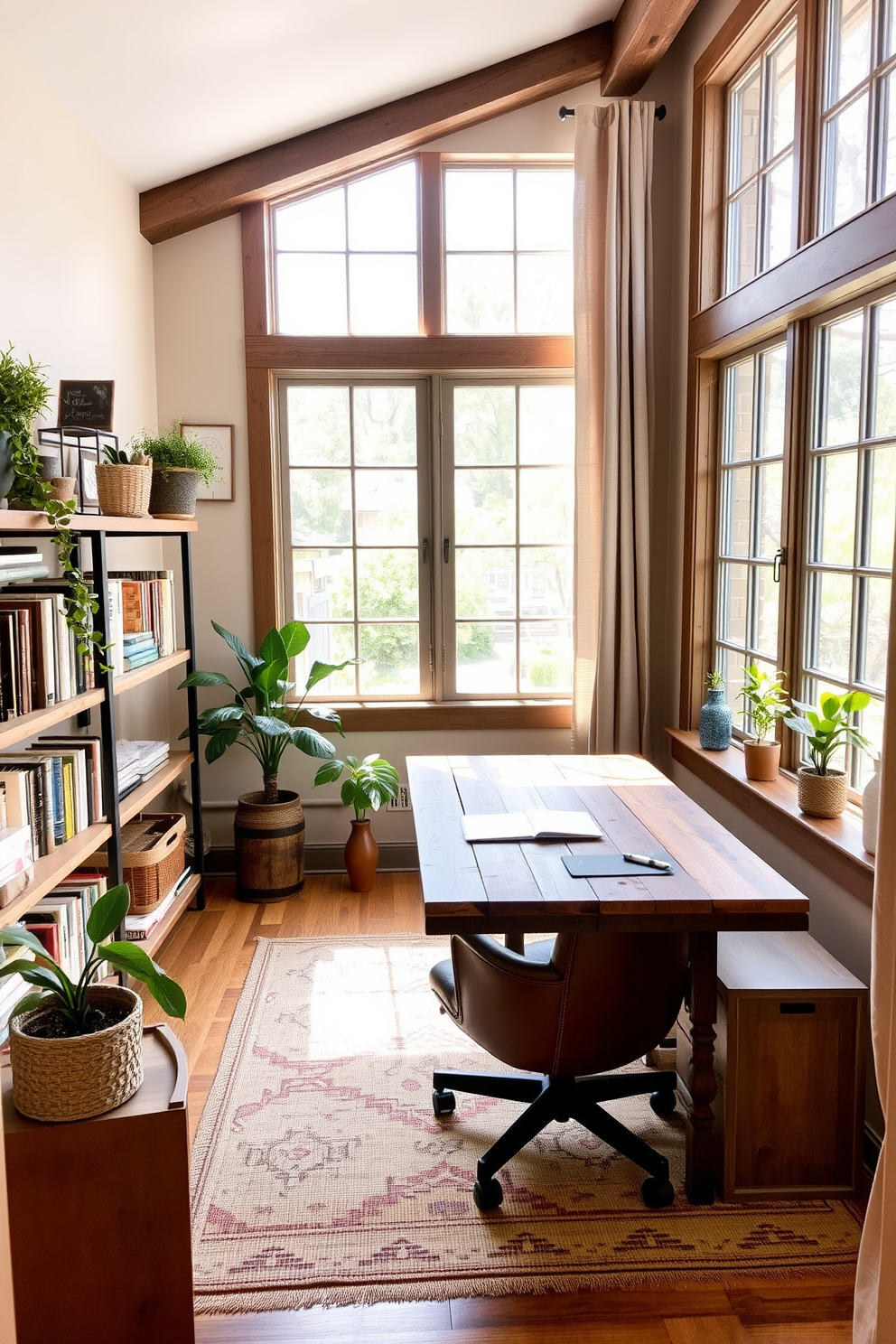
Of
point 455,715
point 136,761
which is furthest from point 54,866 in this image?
point 455,715

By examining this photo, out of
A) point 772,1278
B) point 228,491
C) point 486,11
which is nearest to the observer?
point 772,1278

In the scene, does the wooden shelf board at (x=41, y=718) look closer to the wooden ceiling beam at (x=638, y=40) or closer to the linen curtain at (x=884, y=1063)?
the linen curtain at (x=884, y=1063)

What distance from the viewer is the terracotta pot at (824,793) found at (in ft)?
9.09

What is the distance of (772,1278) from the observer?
2.03m

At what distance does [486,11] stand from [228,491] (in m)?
2.04

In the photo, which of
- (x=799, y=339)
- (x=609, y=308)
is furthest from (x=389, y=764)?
(x=799, y=339)

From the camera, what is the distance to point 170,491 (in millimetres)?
3672

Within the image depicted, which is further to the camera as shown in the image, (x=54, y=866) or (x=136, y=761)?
(x=136, y=761)

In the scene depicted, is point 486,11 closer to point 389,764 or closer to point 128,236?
point 128,236

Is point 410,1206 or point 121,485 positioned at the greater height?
point 121,485

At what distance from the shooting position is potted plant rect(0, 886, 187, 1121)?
1.74 meters

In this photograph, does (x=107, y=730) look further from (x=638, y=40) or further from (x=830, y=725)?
(x=638, y=40)

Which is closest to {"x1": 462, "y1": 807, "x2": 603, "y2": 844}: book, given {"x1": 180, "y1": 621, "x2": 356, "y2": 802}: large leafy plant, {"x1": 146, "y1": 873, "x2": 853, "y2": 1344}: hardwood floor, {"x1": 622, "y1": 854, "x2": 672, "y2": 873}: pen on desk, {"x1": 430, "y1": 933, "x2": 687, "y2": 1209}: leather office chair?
{"x1": 622, "y1": 854, "x2": 672, "y2": 873}: pen on desk

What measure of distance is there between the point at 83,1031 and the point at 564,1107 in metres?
1.13
